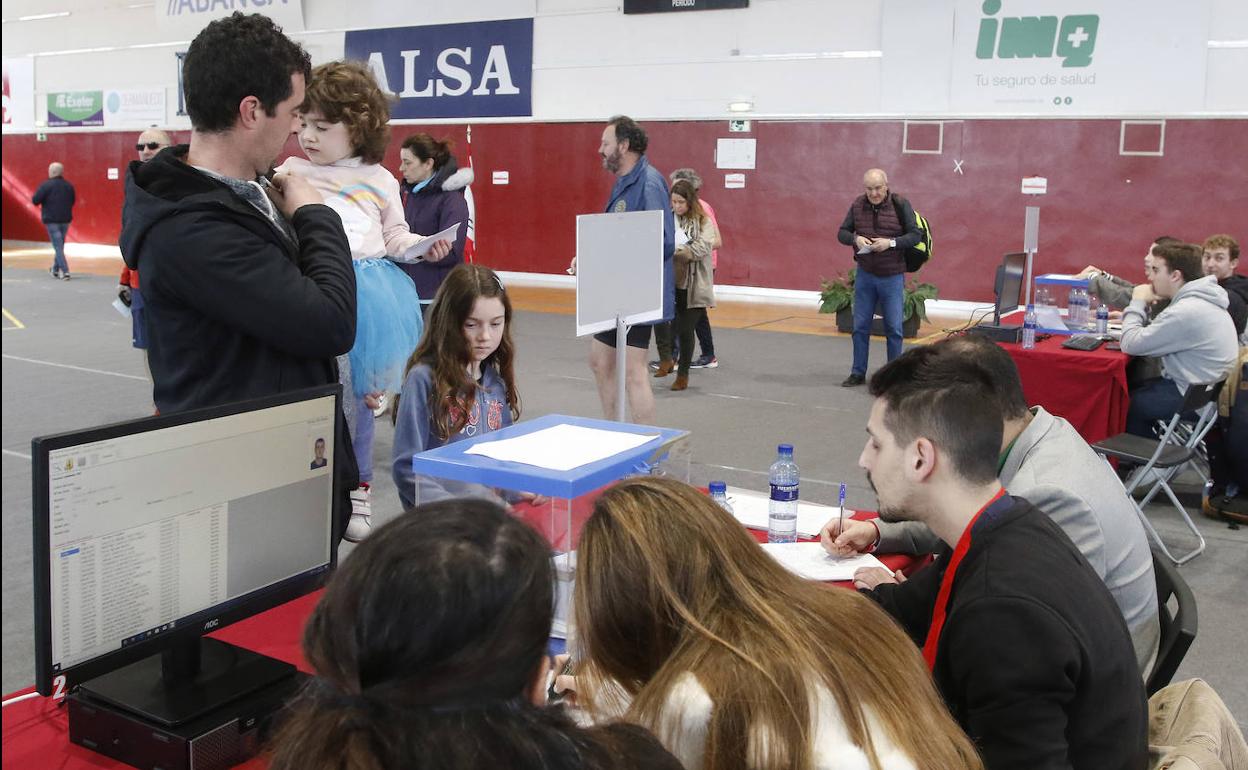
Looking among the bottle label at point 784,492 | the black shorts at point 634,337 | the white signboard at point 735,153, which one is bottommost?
the bottle label at point 784,492

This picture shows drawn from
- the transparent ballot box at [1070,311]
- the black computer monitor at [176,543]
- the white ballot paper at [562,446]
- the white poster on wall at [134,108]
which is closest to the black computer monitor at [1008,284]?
the transparent ballot box at [1070,311]

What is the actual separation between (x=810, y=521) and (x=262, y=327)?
1596 mm

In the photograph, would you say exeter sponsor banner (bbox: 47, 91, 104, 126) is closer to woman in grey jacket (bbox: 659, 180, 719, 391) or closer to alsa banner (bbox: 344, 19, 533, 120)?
alsa banner (bbox: 344, 19, 533, 120)

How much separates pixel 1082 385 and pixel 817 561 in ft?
11.6

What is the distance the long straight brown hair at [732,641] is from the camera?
1.32 metres

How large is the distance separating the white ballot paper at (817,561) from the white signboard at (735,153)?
11285mm

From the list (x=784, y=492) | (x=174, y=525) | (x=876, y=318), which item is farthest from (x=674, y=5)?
(x=174, y=525)

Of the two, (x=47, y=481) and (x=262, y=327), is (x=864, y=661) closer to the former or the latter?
(x=47, y=481)

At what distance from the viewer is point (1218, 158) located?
36.2 ft

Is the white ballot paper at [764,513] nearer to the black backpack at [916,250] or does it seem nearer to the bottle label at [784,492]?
the bottle label at [784,492]

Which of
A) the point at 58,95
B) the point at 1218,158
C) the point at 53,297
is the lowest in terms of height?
the point at 53,297

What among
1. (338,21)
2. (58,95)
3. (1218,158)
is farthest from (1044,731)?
(58,95)

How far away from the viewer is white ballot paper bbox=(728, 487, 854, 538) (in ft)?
9.64

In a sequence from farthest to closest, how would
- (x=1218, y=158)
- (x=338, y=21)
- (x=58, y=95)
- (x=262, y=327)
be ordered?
(x=58, y=95), (x=338, y=21), (x=1218, y=158), (x=262, y=327)
